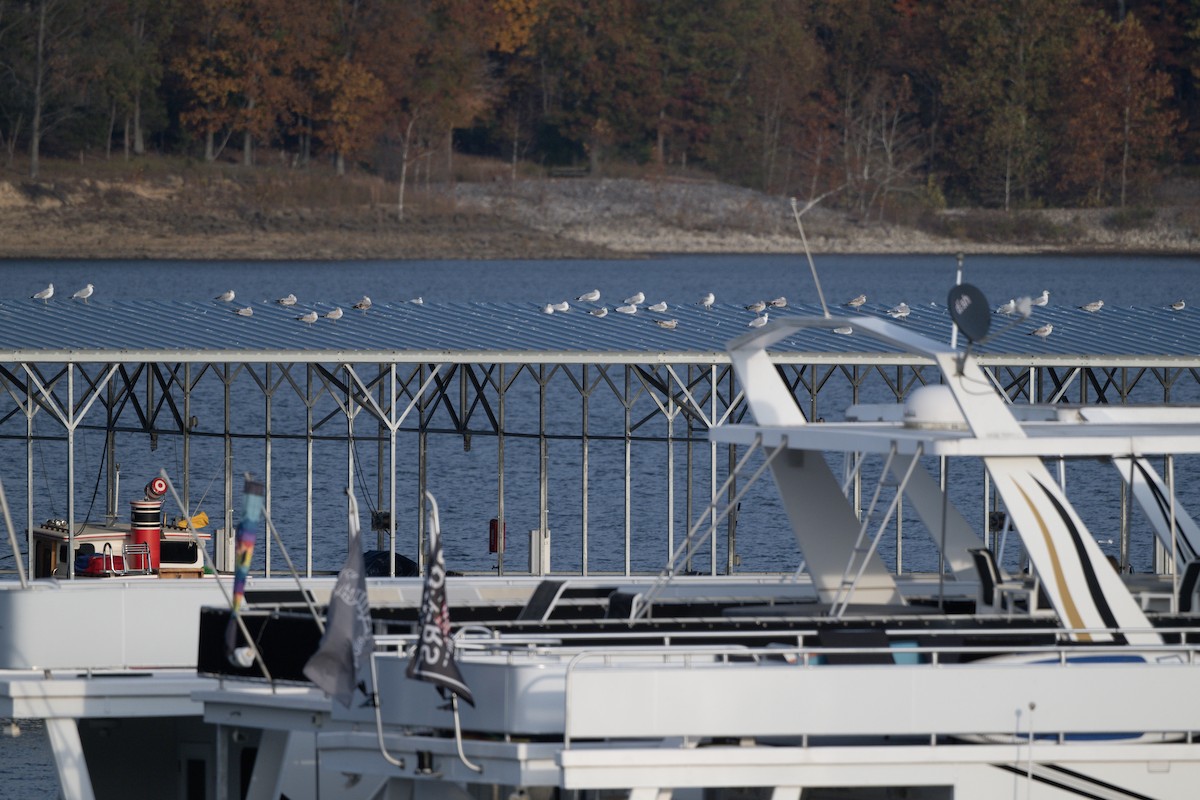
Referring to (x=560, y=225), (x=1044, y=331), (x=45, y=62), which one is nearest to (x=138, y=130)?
(x=45, y=62)

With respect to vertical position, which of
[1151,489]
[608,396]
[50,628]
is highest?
[1151,489]

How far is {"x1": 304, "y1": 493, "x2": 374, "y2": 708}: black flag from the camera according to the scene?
62.7 feet

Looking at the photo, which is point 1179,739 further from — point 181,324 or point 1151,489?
point 181,324

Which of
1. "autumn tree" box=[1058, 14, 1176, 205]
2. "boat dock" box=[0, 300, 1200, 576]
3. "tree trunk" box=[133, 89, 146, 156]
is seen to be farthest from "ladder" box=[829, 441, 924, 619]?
"autumn tree" box=[1058, 14, 1176, 205]

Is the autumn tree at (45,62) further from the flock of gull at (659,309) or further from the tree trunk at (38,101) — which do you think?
the flock of gull at (659,309)

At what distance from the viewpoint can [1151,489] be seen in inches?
852

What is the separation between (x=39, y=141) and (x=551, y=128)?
35.1 meters

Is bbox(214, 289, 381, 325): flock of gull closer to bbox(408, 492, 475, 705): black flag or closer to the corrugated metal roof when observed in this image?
the corrugated metal roof

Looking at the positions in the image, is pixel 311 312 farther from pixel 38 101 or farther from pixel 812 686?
pixel 38 101

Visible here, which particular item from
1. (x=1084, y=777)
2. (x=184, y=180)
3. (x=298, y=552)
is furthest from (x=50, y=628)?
(x=184, y=180)

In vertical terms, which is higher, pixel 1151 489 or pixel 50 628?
pixel 1151 489

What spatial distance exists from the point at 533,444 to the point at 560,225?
83321mm

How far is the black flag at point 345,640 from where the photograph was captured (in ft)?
62.7

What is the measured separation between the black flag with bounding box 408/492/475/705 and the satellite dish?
4.59 m
